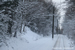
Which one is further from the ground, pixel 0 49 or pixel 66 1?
pixel 66 1

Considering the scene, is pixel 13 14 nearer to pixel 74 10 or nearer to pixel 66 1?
pixel 66 1

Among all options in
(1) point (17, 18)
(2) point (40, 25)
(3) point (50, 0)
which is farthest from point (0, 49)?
(3) point (50, 0)

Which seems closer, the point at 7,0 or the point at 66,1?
the point at 7,0

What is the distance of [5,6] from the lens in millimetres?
10203

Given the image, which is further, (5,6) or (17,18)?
(17,18)

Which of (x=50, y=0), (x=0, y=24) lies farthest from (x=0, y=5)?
(x=50, y=0)

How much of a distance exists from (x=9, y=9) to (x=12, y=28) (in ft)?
6.88

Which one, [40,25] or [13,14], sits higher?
[13,14]

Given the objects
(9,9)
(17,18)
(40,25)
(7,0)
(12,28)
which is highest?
(7,0)

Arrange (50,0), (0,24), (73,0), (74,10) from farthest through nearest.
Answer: (50,0) → (74,10) → (73,0) → (0,24)

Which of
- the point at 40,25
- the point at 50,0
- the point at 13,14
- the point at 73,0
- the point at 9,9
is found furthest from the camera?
the point at 50,0

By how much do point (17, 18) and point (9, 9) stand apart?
1762 millimetres

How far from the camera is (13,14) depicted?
11.4 meters

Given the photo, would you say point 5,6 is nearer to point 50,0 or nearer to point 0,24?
point 0,24
